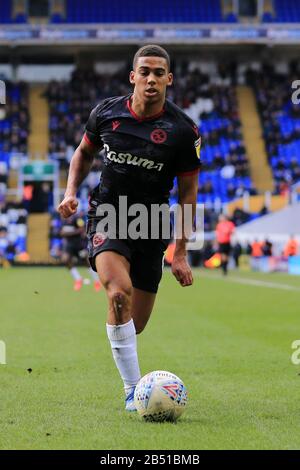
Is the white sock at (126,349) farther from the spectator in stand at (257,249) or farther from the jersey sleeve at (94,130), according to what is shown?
the spectator in stand at (257,249)

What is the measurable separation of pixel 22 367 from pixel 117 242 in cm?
304

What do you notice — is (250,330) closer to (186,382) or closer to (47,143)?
(186,382)

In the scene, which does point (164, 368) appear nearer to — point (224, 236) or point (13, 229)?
point (224, 236)

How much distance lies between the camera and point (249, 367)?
9.33m

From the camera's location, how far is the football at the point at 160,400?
20.6ft

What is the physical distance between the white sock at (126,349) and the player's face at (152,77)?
1569mm

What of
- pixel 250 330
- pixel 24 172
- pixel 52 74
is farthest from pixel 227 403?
pixel 52 74

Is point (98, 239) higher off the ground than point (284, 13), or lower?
lower

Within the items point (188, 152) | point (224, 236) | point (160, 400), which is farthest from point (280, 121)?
point (160, 400)

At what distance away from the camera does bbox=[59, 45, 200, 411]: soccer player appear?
6.63m

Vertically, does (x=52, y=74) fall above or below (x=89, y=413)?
above

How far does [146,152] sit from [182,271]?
2.91 feet

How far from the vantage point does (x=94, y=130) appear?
7109 mm

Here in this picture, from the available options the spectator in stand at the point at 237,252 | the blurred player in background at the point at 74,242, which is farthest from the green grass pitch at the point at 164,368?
the spectator in stand at the point at 237,252
